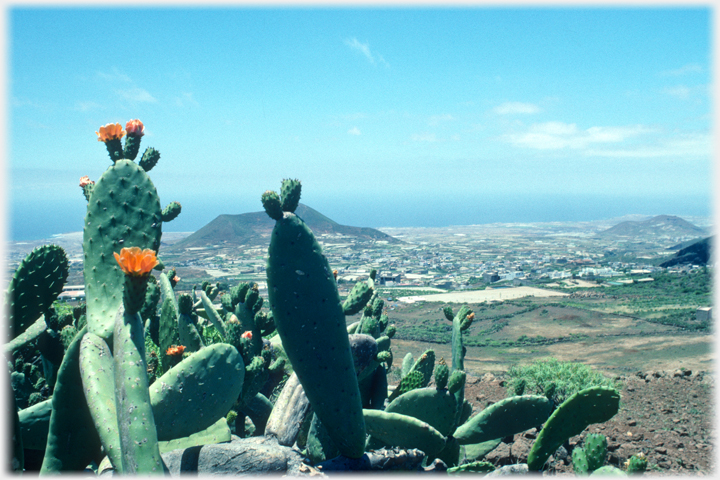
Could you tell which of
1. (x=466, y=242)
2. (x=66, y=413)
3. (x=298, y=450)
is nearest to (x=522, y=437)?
(x=298, y=450)

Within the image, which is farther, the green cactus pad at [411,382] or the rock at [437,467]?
the green cactus pad at [411,382]

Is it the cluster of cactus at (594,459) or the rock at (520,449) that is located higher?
the cluster of cactus at (594,459)

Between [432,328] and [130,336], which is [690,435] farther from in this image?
[432,328]

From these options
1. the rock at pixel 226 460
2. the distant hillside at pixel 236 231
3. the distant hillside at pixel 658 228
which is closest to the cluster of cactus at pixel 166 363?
the rock at pixel 226 460

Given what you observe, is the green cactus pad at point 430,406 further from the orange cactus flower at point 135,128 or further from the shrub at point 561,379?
the shrub at point 561,379

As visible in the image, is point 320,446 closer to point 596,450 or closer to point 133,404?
point 133,404

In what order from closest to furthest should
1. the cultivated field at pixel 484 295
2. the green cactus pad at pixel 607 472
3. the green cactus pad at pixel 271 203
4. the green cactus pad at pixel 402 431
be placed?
the green cactus pad at pixel 271 203 → the green cactus pad at pixel 607 472 → the green cactus pad at pixel 402 431 → the cultivated field at pixel 484 295

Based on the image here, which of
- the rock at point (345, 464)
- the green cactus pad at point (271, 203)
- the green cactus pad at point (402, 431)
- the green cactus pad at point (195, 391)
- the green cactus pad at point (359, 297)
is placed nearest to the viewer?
the green cactus pad at point (271, 203)
